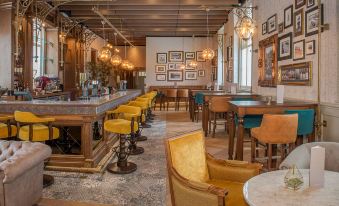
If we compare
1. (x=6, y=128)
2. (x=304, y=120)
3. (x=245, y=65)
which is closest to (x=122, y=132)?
(x=6, y=128)

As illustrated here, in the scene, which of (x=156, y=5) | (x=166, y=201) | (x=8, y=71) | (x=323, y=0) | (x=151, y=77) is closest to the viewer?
(x=166, y=201)

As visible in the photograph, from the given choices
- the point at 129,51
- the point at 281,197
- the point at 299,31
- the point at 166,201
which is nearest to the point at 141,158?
the point at 166,201

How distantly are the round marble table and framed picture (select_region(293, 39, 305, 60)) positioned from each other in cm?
357

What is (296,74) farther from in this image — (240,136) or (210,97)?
(210,97)

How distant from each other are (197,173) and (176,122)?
7.57 m

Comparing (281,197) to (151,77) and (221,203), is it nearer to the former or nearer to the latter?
(221,203)

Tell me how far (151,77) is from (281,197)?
1397 centimetres

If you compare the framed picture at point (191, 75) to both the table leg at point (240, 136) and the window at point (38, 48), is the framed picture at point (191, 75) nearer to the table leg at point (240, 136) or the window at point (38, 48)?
the window at point (38, 48)

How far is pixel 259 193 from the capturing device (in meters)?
1.91

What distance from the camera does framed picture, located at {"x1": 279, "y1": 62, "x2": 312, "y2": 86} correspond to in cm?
512

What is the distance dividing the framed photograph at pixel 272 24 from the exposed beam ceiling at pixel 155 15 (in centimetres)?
254

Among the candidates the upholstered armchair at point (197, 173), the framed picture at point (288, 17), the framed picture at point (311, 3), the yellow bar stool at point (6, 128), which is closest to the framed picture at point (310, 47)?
the framed picture at point (311, 3)

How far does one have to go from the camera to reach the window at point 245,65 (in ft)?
31.0

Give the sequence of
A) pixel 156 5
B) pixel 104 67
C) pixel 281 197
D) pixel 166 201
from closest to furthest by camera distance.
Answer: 1. pixel 281 197
2. pixel 166 201
3. pixel 156 5
4. pixel 104 67
